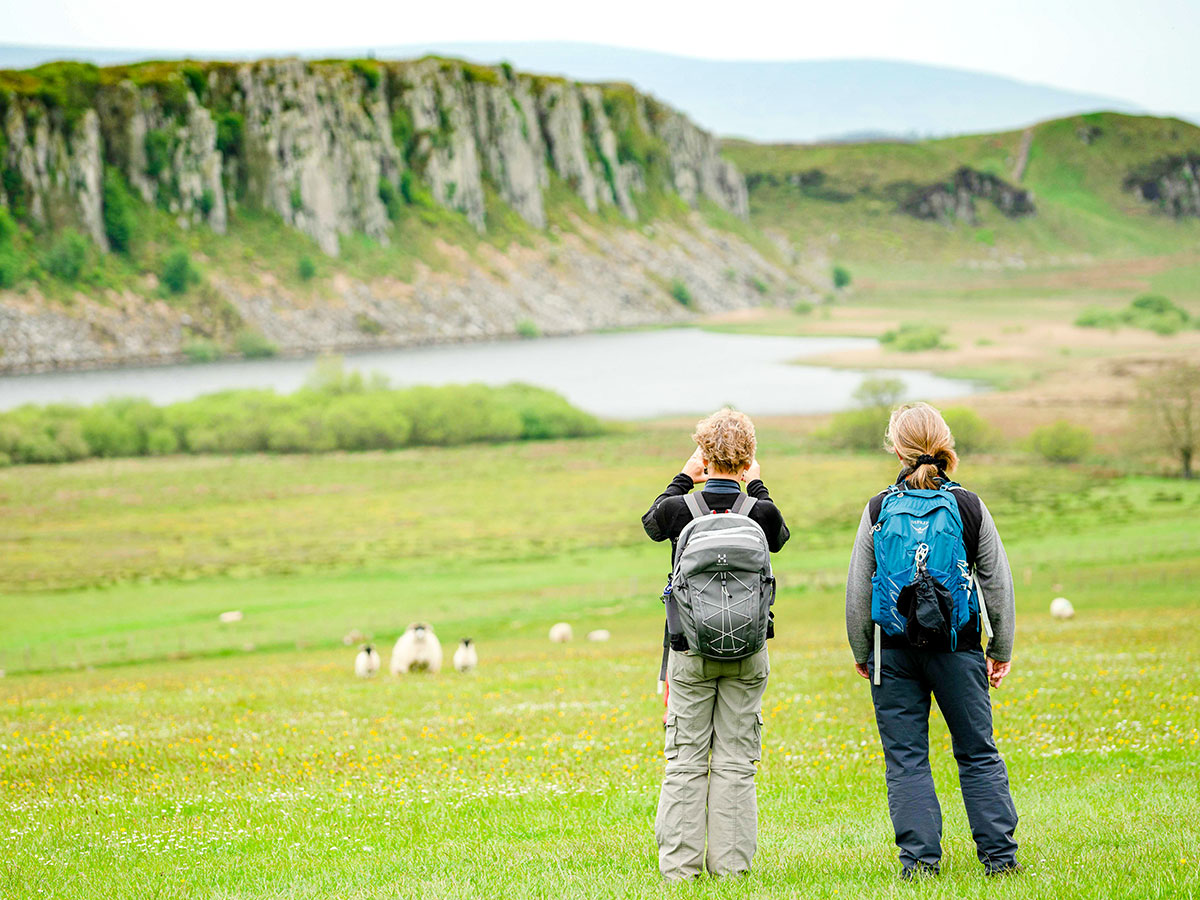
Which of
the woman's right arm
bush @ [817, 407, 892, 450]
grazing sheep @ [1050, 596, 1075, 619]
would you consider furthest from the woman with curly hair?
bush @ [817, 407, 892, 450]

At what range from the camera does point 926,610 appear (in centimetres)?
754

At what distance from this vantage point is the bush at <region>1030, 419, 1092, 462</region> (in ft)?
399

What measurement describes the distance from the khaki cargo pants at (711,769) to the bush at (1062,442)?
12246cm

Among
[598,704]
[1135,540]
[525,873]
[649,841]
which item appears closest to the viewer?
[525,873]

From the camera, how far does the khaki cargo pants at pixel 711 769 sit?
7.92m

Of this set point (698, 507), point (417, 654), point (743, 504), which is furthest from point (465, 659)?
point (743, 504)

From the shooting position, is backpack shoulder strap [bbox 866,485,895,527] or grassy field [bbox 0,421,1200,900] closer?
backpack shoulder strap [bbox 866,485,895,527]

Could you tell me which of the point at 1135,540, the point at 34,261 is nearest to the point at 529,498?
the point at 1135,540

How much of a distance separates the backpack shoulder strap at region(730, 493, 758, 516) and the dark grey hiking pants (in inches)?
53.7

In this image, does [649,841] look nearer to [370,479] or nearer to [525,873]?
[525,873]

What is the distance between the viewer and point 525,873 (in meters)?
8.16

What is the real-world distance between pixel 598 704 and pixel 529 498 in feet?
304

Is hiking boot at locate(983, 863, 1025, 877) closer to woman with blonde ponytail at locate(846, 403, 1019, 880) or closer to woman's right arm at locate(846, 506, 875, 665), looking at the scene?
woman with blonde ponytail at locate(846, 403, 1019, 880)

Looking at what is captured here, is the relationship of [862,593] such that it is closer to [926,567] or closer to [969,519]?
[926,567]
